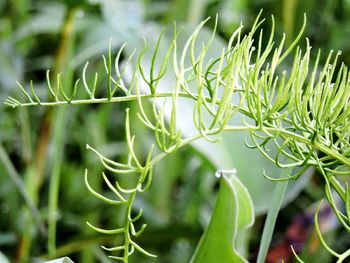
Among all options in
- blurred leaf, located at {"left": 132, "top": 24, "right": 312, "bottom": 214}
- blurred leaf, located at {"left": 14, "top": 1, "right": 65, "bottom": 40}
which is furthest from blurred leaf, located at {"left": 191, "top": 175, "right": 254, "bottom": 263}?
blurred leaf, located at {"left": 14, "top": 1, "right": 65, "bottom": 40}

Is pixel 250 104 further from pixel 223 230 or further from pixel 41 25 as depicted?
pixel 41 25

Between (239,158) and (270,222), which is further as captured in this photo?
(239,158)

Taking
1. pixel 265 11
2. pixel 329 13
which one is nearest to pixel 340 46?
pixel 329 13

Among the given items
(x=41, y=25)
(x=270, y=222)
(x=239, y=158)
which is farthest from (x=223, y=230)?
(x=41, y=25)

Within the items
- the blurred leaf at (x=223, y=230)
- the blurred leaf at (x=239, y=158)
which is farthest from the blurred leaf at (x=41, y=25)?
the blurred leaf at (x=223, y=230)

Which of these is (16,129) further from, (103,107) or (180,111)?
(180,111)

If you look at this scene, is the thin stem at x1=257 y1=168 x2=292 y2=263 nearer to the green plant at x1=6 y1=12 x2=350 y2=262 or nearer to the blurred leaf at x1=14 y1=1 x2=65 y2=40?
the green plant at x1=6 y1=12 x2=350 y2=262

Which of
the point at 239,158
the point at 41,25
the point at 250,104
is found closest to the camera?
the point at 250,104

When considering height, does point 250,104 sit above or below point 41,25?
above

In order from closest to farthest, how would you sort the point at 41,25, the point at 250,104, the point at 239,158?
1. the point at 250,104
2. the point at 239,158
3. the point at 41,25

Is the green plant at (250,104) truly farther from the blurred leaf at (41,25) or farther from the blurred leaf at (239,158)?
the blurred leaf at (41,25)

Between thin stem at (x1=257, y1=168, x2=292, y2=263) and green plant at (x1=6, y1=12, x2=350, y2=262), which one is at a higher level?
green plant at (x1=6, y1=12, x2=350, y2=262)
